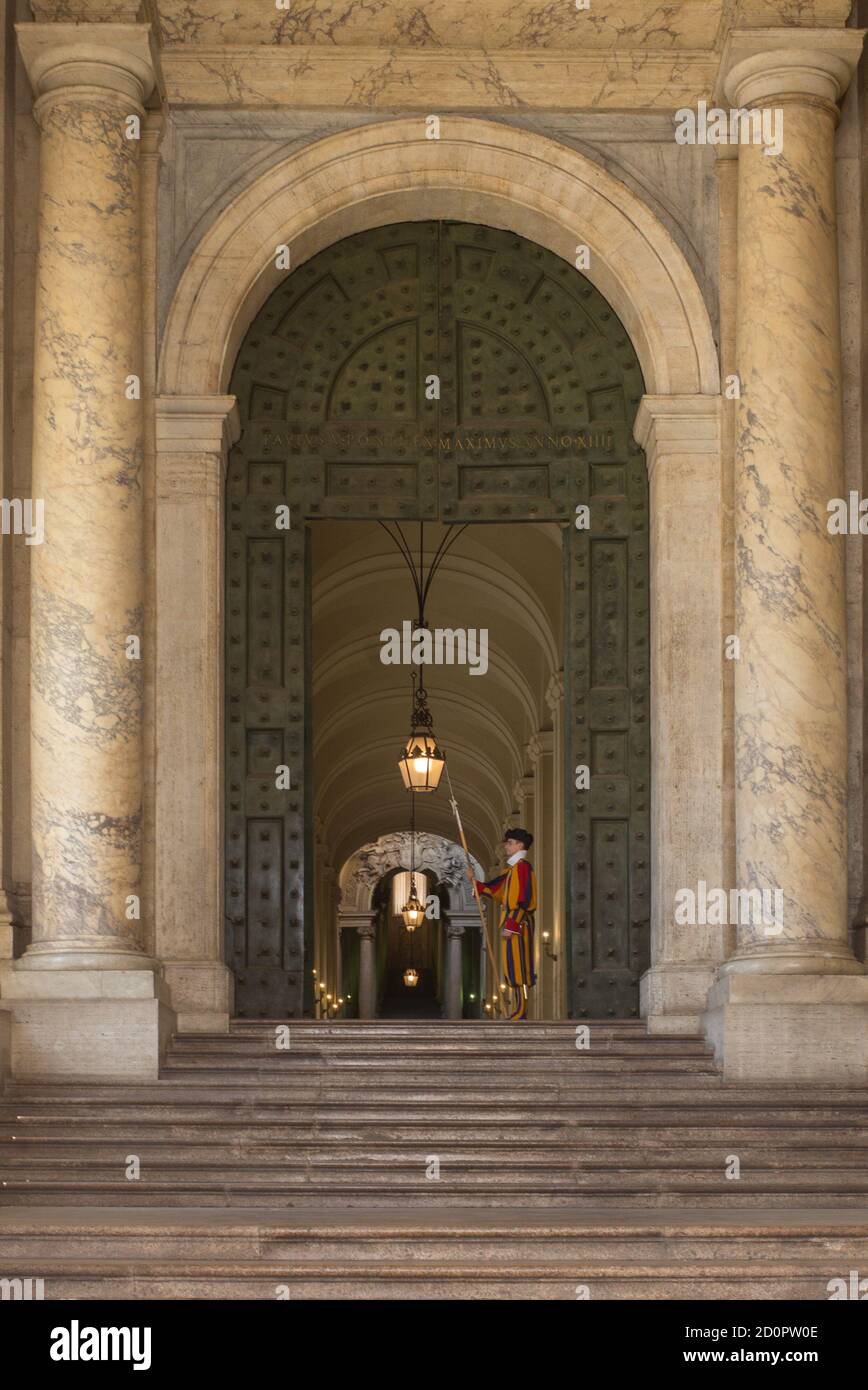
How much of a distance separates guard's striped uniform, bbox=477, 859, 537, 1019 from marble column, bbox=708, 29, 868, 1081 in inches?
144

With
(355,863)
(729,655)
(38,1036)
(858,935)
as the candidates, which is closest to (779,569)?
(729,655)

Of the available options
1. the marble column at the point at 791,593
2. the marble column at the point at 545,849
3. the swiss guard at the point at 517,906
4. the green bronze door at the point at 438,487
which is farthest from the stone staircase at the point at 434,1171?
the marble column at the point at 545,849

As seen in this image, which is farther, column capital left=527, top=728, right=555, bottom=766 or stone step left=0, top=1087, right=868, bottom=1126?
column capital left=527, top=728, right=555, bottom=766

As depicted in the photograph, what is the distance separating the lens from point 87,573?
14109 mm

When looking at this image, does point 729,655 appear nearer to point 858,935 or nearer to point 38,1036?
point 858,935

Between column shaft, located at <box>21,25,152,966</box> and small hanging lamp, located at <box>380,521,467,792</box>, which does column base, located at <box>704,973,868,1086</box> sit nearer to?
column shaft, located at <box>21,25,152,966</box>

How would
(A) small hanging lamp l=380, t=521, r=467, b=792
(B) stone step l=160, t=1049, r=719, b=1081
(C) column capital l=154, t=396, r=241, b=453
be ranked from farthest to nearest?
1. (A) small hanging lamp l=380, t=521, r=467, b=792
2. (C) column capital l=154, t=396, r=241, b=453
3. (B) stone step l=160, t=1049, r=719, b=1081

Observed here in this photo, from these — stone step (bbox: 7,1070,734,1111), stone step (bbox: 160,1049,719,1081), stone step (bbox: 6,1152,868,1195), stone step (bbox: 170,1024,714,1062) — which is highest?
stone step (bbox: 170,1024,714,1062)

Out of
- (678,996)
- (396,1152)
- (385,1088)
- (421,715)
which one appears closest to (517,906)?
(678,996)

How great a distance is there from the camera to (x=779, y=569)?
561 inches

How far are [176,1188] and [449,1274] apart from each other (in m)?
2.35

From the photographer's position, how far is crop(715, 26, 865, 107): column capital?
14.6 m

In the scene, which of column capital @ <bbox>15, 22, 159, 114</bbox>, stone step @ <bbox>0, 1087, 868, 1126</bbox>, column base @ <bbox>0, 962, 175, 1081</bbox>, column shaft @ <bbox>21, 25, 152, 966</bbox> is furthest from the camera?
column capital @ <bbox>15, 22, 159, 114</bbox>

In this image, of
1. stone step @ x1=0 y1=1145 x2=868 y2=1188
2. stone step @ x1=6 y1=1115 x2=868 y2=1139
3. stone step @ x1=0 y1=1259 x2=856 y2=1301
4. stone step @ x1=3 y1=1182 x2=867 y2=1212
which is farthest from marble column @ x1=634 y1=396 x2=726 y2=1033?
stone step @ x1=0 y1=1259 x2=856 y2=1301
